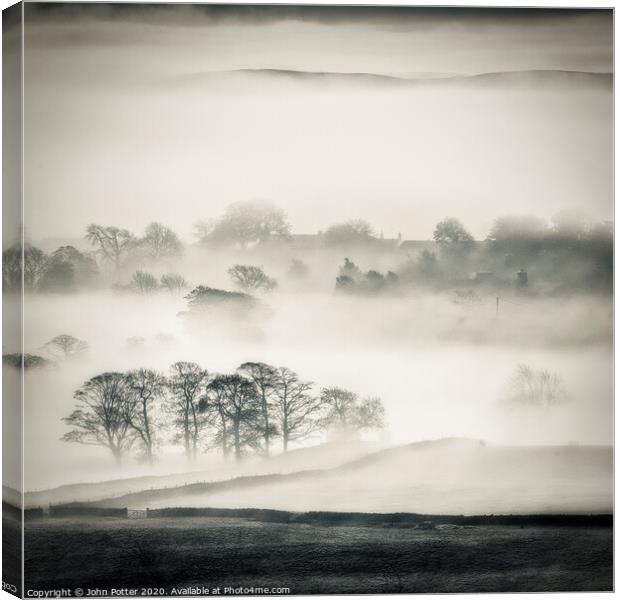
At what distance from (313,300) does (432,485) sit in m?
1.11

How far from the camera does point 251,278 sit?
564 cm

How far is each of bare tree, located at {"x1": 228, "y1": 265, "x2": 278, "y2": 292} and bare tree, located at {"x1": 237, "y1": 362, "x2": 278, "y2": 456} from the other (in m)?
0.38

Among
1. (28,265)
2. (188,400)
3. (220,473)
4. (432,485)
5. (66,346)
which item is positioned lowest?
(432,485)

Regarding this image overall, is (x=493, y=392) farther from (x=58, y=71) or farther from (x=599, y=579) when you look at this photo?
(x=58, y=71)

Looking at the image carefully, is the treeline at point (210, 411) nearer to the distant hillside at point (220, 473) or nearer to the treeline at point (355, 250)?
the distant hillside at point (220, 473)

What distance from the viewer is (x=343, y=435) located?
566 cm

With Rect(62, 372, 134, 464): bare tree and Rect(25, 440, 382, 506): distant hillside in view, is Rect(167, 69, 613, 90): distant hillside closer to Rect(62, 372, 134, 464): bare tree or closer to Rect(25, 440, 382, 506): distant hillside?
Rect(62, 372, 134, 464): bare tree

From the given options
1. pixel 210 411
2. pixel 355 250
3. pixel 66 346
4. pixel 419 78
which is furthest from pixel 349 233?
pixel 66 346

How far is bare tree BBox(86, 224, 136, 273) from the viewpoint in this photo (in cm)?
557

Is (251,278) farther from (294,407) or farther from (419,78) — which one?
(419,78)

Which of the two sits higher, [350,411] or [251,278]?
[251,278]

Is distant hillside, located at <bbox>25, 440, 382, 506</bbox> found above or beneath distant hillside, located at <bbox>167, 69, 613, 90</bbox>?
beneath

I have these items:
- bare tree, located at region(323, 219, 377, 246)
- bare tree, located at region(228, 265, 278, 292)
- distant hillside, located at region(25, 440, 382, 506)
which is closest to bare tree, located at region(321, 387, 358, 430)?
distant hillside, located at region(25, 440, 382, 506)

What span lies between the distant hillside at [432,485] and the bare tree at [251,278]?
3.08 ft
